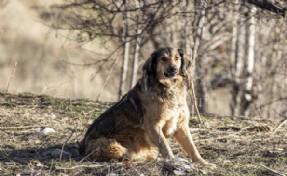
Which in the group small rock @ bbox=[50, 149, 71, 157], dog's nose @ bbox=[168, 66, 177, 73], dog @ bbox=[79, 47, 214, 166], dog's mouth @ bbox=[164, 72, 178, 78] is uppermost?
dog's nose @ bbox=[168, 66, 177, 73]

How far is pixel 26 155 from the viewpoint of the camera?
7988 millimetres

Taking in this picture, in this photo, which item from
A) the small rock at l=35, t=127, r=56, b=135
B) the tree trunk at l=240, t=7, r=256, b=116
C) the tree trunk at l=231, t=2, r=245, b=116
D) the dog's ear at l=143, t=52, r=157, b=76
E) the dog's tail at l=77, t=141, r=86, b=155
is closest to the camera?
the dog's ear at l=143, t=52, r=157, b=76

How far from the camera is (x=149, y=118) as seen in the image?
7590 mm

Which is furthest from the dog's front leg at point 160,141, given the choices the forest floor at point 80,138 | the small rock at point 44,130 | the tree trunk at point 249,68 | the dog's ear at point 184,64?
the tree trunk at point 249,68

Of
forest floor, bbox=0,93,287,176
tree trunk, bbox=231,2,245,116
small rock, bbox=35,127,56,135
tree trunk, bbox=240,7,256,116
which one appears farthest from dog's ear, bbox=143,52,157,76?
tree trunk, bbox=231,2,245,116

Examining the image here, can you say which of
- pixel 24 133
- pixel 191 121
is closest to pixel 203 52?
pixel 191 121

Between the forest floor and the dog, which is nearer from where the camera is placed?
the forest floor

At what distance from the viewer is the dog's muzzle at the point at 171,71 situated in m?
7.63

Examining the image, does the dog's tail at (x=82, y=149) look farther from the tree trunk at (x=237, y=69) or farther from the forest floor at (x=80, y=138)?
the tree trunk at (x=237, y=69)

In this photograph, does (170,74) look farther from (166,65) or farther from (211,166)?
(211,166)

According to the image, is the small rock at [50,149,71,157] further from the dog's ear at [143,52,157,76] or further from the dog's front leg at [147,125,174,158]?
the dog's ear at [143,52,157,76]

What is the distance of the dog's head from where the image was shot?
7.67 metres

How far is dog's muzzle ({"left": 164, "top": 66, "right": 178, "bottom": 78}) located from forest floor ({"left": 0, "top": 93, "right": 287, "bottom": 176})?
0.98m

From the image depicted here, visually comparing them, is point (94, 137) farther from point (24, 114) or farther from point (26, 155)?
point (24, 114)
